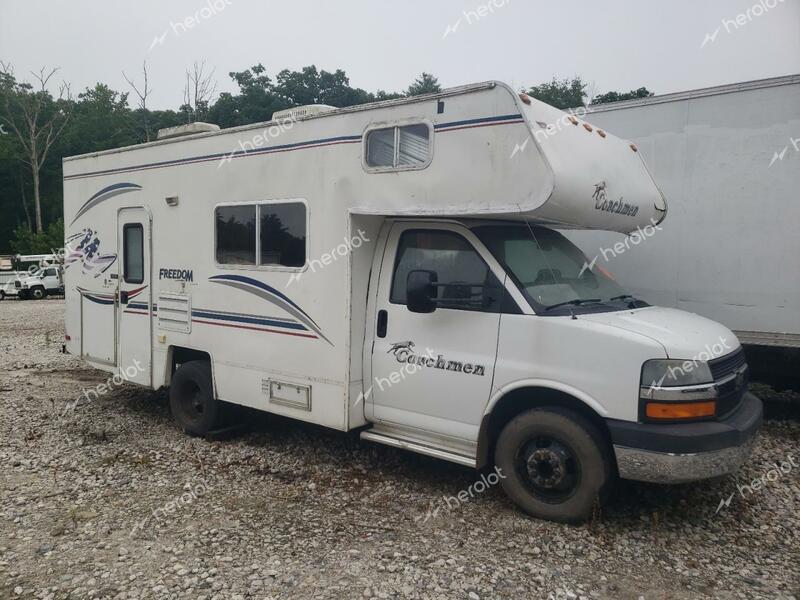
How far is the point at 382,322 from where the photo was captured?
207 inches

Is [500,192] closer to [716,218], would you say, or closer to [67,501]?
[716,218]

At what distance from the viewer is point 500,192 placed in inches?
173

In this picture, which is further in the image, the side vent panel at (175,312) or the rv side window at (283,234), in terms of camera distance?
the side vent panel at (175,312)

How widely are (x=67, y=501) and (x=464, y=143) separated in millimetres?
4157

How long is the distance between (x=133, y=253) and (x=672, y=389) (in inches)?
232

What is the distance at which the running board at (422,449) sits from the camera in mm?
Answer: 4766

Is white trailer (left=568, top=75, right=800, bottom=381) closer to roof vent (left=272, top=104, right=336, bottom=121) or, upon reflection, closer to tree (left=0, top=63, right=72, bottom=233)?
roof vent (left=272, top=104, right=336, bottom=121)

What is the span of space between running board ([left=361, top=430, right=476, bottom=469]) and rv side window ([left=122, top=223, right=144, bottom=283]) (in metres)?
3.55

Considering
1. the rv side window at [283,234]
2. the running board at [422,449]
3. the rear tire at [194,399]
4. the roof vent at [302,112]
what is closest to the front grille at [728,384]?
the running board at [422,449]

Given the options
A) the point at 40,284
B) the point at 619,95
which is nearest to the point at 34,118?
the point at 40,284

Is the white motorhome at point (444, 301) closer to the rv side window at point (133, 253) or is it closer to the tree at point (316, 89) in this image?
the rv side window at point (133, 253)

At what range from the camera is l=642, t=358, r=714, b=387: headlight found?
4035mm

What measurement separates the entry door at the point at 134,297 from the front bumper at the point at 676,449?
204 inches

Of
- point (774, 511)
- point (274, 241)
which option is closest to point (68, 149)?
point (274, 241)
